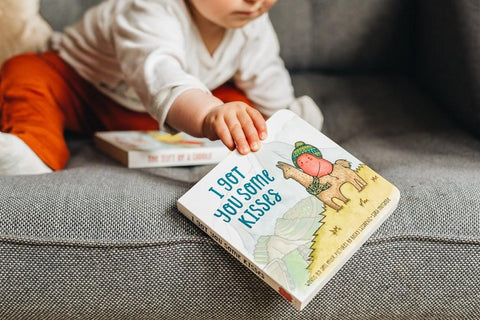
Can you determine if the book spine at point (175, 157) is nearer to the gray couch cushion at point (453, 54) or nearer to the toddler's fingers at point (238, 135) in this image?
the toddler's fingers at point (238, 135)

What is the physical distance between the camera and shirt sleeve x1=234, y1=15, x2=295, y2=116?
1.03 m

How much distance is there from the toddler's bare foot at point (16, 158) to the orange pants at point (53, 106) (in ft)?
0.05

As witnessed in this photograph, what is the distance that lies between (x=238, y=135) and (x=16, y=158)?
0.33 meters

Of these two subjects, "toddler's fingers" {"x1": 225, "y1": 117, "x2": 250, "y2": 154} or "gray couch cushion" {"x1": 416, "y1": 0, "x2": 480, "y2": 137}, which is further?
"gray couch cushion" {"x1": 416, "y1": 0, "x2": 480, "y2": 137}

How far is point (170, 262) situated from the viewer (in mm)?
605

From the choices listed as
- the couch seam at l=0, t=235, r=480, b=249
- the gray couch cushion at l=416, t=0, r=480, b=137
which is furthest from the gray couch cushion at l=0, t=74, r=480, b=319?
the gray couch cushion at l=416, t=0, r=480, b=137

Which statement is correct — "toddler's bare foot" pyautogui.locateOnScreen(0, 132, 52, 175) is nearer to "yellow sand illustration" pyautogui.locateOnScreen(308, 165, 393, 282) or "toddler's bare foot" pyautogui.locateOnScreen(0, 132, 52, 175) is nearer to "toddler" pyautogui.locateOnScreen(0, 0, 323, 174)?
"toddler" pyautogui.locateOnScreen(0, 0, 323, 174)

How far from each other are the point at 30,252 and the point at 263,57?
0.61 m

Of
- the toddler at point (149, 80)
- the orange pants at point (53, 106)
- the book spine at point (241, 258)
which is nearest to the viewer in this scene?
the book spine at point (241, 258)

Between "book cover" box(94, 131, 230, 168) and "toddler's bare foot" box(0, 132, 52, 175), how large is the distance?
4.4 inches

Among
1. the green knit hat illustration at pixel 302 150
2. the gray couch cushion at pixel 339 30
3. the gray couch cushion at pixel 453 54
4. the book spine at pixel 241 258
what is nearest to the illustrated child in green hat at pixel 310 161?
Result: the green knit hat illustration at pixel 302 150

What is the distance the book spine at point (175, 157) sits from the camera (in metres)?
0.81

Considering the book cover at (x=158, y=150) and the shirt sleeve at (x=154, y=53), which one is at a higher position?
the shirt sleeve at (x=154, y=53)

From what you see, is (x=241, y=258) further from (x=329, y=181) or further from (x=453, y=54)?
(x=453, y=54)
